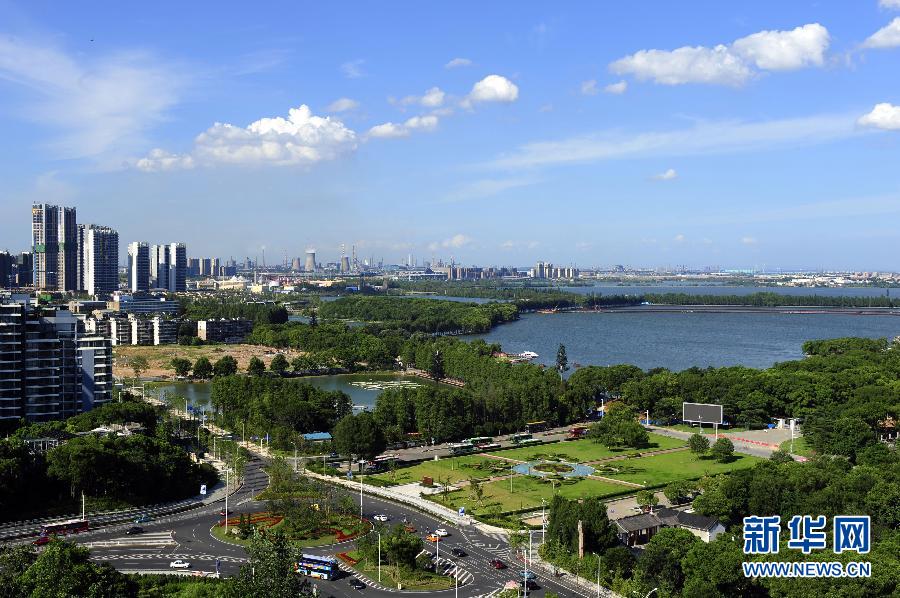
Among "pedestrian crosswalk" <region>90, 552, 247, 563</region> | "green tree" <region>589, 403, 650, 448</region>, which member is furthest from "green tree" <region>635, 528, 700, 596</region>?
"green tree" <region>589, 403, 650, 448</region>

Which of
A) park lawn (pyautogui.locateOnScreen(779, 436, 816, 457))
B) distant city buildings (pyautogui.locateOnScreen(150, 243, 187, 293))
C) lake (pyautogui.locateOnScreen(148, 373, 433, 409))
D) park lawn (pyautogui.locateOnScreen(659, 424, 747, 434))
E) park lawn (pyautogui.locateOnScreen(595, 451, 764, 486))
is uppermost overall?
distant city buildings (pyautogui.locateOnScreen(150, 243, 187, 293))

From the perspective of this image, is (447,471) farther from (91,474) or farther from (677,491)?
(91,474)

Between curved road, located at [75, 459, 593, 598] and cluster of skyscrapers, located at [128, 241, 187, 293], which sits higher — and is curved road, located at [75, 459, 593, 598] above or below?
below

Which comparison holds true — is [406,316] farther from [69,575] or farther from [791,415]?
[69,575]

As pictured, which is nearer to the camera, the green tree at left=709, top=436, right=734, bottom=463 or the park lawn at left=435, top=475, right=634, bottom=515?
the park lawn at left=435, top=475, right=634, bottom=515

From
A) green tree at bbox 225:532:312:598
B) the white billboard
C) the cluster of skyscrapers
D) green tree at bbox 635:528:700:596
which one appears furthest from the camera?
the cluster of skyscrapers

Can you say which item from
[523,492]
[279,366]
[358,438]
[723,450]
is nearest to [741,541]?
[523,492]

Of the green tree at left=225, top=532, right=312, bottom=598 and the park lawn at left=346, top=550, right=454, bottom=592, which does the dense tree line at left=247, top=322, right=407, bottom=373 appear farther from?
the green tree at left=225, top=532, right=312, bottom=598
